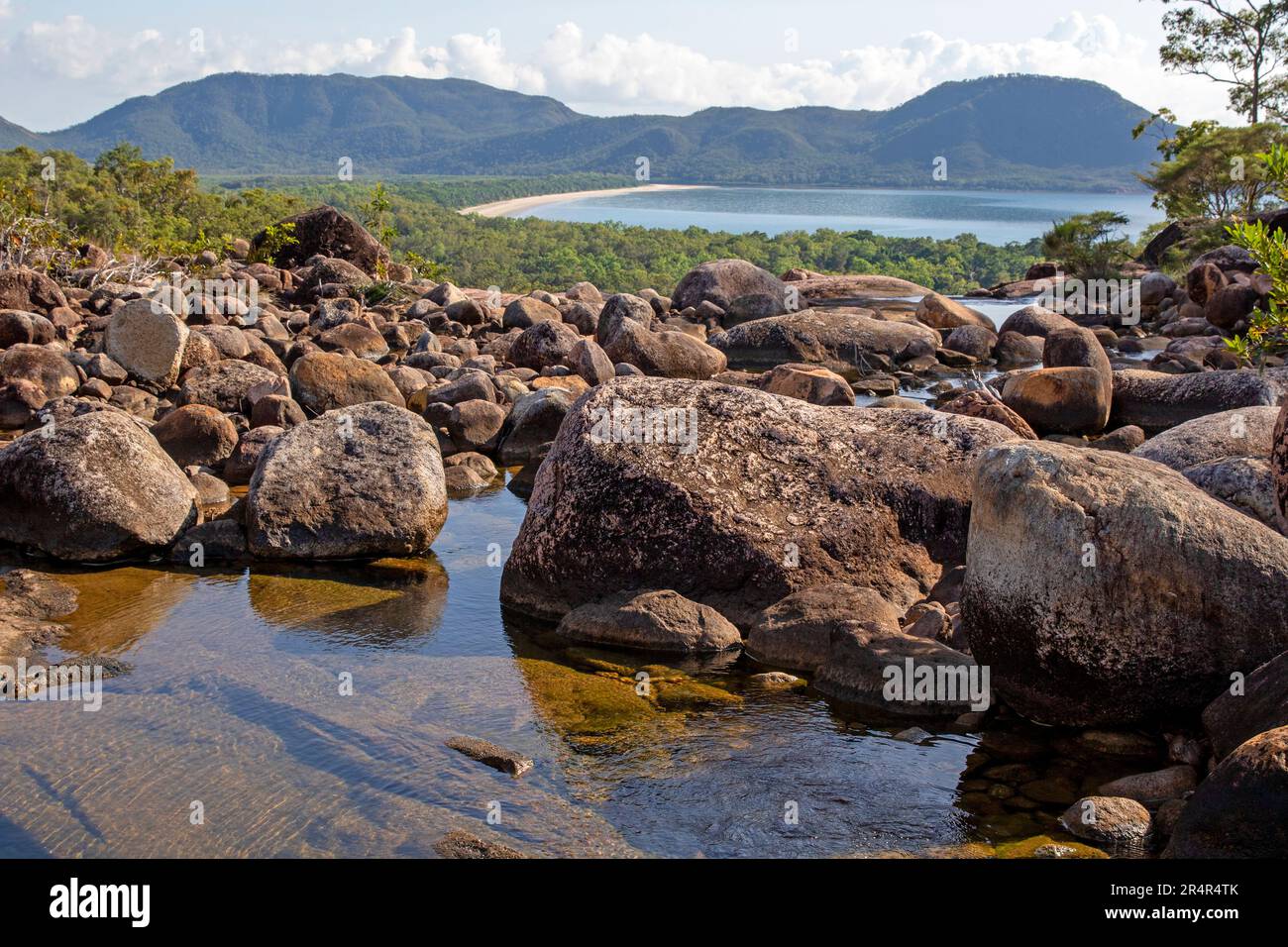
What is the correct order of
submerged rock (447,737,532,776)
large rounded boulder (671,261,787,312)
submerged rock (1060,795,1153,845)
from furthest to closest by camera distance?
large rounded boulder (671,261,787,312)
submerged rock (447,737,532,776)
submerged rock (1060,795,1153,845)

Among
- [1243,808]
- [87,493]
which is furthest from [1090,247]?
[1243,808]

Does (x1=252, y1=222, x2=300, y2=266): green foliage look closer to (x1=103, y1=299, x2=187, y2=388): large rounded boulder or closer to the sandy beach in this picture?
(x1=103, y1=299, x2=187, y2=388): large rounded boulder

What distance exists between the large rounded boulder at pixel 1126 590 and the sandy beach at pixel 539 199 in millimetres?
78819

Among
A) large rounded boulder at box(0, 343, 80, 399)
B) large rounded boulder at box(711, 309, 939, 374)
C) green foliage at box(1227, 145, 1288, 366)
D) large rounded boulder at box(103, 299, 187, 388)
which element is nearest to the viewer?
green foliage at box(1227, 145, 1288, 366)

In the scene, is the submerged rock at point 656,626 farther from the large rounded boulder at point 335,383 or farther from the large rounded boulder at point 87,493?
the large rounded boulder at point 335,383

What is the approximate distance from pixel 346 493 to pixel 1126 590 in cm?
691

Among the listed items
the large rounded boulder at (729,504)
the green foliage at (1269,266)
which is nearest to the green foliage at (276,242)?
the large rounded boulder at (729,504)

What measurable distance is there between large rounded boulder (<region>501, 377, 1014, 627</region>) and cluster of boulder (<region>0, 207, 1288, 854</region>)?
0.03 meters

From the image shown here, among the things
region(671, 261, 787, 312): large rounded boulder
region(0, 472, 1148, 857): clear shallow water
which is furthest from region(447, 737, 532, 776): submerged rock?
region(671, 261, 787, 312): large rounded boulder

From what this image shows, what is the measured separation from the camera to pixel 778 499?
9805 mm

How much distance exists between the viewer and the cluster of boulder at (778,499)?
7.15m

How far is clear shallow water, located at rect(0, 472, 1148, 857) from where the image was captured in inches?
244

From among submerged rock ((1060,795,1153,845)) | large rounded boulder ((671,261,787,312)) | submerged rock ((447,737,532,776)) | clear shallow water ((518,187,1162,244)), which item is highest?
clear shallow water ((518,187,1162,244))

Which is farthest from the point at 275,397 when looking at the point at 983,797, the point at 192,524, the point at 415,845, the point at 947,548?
the point at 983,797
